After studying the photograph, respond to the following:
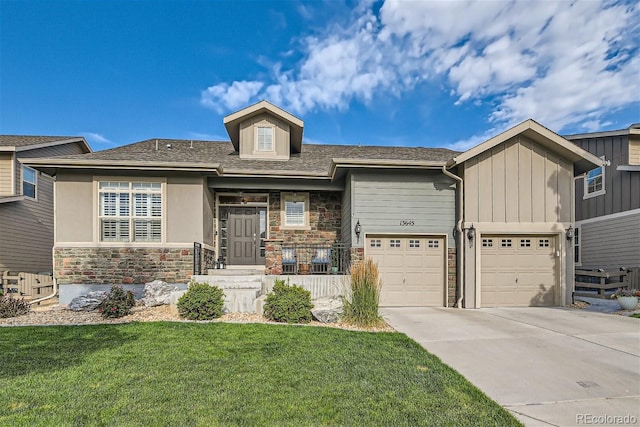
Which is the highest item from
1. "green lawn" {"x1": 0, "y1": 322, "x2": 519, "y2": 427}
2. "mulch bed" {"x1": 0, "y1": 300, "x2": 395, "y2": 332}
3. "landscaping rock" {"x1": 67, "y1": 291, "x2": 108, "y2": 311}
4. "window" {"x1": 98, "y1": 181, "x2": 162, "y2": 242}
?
"window" {"x1": 98, "y1": 181, "x2": 162, "y2": 242}

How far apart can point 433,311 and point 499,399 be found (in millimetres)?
5152

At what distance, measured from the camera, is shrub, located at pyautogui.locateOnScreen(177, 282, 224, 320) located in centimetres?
716

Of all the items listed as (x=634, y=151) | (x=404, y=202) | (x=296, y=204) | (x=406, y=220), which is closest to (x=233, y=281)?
(x=296, y=204)

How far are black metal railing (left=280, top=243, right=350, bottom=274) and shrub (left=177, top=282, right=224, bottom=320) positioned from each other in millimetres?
2711

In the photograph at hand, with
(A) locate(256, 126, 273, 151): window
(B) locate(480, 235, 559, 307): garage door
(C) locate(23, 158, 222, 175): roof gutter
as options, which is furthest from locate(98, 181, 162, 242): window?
(B) locate(480, 235, 559, 307): garage door

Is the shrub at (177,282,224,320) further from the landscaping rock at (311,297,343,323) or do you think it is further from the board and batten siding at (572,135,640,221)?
the board and batten siding at (572,135,640,221)

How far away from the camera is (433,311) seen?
8.62 metres

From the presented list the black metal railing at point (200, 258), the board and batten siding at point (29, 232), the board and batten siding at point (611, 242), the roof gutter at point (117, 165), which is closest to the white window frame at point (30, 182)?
the board and batten siding at point (29, 232)

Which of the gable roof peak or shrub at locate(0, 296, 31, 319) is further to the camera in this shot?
the gable roof peak

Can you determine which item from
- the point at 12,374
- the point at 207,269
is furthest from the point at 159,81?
the point at 12,374

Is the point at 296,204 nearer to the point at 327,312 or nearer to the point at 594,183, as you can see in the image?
the point at 327,312

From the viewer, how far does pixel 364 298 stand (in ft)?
22.5

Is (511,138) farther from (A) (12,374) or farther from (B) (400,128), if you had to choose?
(A) (12,374)

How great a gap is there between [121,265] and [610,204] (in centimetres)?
1717
